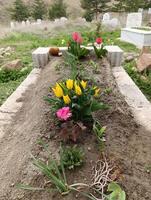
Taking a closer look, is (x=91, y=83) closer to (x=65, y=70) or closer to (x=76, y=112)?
(x=65, y=70)

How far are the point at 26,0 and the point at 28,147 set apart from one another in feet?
176

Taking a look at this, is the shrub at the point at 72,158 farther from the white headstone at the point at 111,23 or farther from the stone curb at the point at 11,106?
the white headstone at the point at 111,23

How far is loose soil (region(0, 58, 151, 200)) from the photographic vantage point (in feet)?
6.90

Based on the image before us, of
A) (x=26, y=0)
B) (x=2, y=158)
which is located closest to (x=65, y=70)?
(x=2, y=158)

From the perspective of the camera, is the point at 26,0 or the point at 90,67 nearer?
the point at 90,67

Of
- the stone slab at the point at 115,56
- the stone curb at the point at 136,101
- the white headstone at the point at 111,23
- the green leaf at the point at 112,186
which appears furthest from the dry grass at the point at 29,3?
the green leaf at the point at 112,186

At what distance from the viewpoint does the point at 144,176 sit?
221 cm

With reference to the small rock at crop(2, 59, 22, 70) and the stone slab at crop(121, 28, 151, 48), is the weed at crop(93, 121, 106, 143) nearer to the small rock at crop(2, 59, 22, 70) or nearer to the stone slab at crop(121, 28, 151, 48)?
the small rock at crop(2, 59, 22, 70)

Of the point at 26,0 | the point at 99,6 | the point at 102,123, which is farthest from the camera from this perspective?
the point at 26,0

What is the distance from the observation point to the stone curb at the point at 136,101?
132 inches

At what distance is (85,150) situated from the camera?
2.39 m

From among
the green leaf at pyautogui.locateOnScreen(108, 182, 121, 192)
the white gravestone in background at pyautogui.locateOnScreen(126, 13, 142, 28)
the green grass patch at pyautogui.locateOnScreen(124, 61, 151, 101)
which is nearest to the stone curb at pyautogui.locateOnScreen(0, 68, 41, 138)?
the green leaf at pyautogui.locateOnScreen(108, 182, 121, 192)

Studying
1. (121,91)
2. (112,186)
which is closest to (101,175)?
(112,186)

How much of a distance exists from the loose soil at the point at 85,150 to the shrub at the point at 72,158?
0.16ft
